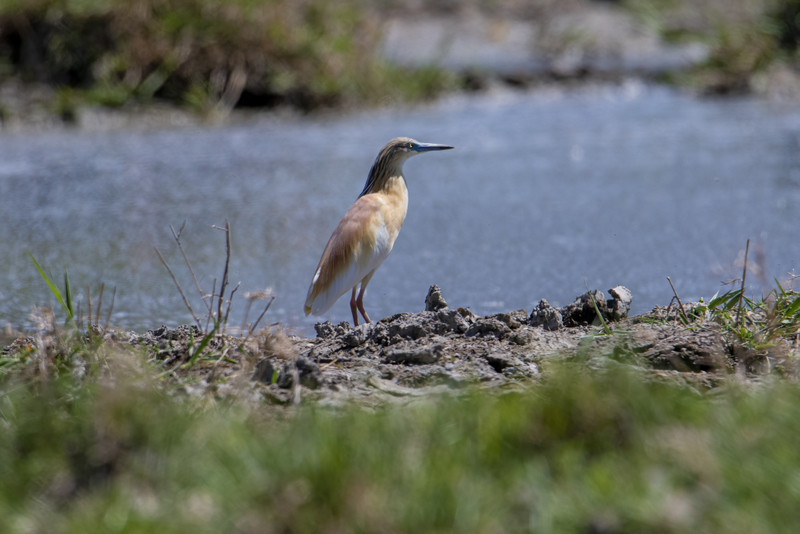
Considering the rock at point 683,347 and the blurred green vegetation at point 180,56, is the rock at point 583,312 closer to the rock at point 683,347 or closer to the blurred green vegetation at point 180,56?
the rock at point 683,347

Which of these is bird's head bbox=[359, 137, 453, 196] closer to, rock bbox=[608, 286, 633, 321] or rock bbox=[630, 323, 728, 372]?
rock bbox=[608, 286, 633, 321]

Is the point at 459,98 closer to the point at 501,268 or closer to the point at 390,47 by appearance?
the point at 390,47

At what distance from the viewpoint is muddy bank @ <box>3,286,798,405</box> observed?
2.84m

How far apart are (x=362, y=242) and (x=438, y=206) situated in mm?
2249

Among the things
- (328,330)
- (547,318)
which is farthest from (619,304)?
(328,330)

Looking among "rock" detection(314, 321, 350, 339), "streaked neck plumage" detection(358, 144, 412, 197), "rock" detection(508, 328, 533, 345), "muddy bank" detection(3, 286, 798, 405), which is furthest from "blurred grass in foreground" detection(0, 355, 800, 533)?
"streaked neck plumage" detection(358, 144, 412, 197)

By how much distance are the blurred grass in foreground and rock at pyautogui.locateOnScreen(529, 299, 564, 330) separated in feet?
3.77

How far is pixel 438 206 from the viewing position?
6488mm

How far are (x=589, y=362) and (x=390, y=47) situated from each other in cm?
1176

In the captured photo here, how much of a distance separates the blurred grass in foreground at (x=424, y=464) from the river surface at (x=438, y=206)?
0.99 metres

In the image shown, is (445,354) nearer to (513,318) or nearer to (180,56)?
(513,318)

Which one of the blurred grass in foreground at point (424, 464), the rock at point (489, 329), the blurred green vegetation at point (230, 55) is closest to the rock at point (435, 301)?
the rock at point (489, 329)

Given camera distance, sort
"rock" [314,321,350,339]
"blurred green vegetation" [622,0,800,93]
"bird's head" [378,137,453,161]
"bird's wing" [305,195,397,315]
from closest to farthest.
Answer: "rock" [314,321,350,339] → "bird's wing" [305,195,397,315] → "bird's head" [378,137,453,161] → "blurred green vegetation" [622,0,800,93]

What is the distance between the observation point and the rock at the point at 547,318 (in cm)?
358
